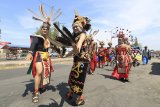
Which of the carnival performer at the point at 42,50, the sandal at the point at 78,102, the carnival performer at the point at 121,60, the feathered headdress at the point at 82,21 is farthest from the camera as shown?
the carnival performer at the point at 121,60

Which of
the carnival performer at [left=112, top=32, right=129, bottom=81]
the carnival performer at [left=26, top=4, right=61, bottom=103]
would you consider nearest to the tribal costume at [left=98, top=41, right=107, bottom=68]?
the carnival performer at [left=112, top=32, right=129, bottom=81]

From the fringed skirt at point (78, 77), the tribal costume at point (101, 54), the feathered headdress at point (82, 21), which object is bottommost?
the fringed skirt at point (78, 77)

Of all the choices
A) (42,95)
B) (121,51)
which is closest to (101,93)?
(42,95)

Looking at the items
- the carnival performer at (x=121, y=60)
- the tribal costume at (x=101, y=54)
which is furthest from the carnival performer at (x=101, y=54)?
the carnival performer at (x=121, y=60)

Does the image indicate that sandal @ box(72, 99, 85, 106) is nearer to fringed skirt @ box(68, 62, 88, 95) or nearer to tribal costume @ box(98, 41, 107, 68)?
fringed skirt @ box(68, 62, 88, 95)

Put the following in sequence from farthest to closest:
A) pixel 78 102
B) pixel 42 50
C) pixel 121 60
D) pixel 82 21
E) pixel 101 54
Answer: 1. pixel 101 54
2. pixel 121 60
3. pixel 42 50
4. pixel 82 21
5. pixel 78 102

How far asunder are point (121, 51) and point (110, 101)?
5.07 meters

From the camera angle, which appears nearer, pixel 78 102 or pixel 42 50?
pixel 78 102

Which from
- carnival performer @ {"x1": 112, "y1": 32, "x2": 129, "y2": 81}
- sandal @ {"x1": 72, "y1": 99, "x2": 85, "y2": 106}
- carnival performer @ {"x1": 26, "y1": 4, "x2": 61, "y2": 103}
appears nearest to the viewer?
sandal @ {"x1": 72, "y1": 99, "x2": 85, "y2": 106}

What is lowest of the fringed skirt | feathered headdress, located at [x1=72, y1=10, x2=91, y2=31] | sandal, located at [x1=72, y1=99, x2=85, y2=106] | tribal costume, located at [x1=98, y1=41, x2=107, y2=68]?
sandal, located at [x1=72, y1=99, x2=85, y2=106]

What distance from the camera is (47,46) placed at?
25.9ft

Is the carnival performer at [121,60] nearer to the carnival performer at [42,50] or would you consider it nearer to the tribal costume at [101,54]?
the carnival performer at [42,50]

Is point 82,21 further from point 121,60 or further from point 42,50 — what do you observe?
point 121,60

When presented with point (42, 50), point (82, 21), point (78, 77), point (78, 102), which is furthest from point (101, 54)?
point (78, 102)
